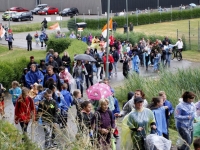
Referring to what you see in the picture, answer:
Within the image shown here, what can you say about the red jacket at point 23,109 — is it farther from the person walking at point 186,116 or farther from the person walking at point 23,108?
the person walking at point 186,116

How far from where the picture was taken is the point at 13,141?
314 inches

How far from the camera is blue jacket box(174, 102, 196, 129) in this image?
11133 mm

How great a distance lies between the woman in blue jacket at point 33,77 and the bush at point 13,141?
889cm

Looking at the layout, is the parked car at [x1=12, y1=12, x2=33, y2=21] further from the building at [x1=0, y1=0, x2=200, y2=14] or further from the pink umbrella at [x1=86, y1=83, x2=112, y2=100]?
the pink umbrella at [x1=86, y1=83, x2=112, y2=100]

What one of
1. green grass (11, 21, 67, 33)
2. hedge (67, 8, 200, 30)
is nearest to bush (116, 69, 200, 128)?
hedge (67, 8, 200, 30)

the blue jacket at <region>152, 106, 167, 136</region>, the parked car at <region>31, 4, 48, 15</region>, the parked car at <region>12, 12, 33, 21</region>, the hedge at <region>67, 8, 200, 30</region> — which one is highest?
the parked car at <region>31, 4, 48, 15</region>

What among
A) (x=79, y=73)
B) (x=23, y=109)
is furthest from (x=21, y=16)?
(x=23, y=109)

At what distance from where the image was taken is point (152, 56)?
27.4m

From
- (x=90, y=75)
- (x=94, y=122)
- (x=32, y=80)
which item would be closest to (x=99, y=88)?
(x=94, y=122)

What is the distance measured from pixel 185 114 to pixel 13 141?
175 inches

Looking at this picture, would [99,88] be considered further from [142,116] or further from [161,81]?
[161,81]

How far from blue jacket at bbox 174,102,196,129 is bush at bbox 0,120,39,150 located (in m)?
3.96

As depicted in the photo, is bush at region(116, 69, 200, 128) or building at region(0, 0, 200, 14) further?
building at region(0, 0, 200, 14)

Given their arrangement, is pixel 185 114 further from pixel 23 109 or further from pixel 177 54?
pixel 177 54
